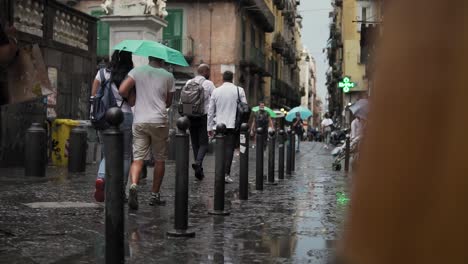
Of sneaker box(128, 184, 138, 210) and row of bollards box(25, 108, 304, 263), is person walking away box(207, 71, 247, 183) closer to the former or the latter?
row of bollards box(25, 108, 304, 263)

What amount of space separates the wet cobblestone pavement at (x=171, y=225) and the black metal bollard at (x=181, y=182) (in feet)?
0.40

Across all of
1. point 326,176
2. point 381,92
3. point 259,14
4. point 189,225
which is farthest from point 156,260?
point 259,14

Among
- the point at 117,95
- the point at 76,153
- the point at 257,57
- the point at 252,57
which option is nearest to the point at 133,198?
the point at 117,95

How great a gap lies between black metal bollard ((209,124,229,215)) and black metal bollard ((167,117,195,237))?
1.01 metres

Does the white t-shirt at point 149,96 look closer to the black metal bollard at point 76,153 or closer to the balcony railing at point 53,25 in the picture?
the black metal bollard at point 76,153

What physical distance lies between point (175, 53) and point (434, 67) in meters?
7.19

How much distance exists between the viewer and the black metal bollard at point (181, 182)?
17.3 ft

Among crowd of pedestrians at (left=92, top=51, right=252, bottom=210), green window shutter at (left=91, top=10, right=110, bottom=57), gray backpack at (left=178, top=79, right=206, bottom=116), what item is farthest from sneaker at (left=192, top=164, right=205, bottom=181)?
green window shutter at (left=91, top=10, right=110, bottom=57)

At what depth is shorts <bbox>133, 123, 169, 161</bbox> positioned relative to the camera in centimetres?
702

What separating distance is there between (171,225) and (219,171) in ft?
2.64

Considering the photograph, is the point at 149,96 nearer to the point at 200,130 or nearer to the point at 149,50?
the point at 149,50

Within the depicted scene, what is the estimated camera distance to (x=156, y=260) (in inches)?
179

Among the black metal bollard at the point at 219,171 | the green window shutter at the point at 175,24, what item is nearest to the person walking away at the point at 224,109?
the black metal bollard at the point at 219,171

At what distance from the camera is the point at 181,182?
528cm
